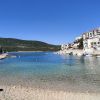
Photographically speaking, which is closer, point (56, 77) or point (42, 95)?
point (42, 95)

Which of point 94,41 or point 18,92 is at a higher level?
point 94,41

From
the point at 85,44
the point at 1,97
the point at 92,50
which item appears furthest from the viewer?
the point at 85,44

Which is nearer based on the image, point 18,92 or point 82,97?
point 82,97

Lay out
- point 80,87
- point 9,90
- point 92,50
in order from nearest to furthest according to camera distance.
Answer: point 9,90
point 80,87
point 92,50

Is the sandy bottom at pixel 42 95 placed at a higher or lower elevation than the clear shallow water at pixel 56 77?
lower

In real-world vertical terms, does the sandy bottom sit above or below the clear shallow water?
below

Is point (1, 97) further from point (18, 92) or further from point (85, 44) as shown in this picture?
point (85, 44)

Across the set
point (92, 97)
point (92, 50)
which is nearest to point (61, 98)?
point (92, 97)

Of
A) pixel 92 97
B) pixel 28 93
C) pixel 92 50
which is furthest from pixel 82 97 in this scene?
pixel 92 50

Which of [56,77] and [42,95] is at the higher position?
[56,77]

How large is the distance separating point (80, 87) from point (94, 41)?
401 feet

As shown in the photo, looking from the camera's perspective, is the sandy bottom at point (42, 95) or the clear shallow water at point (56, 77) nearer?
→ the sandy bottom at point (42, 95)

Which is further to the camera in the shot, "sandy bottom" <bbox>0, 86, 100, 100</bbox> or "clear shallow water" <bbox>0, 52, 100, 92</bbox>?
"clear shallow water" <bbox>0, 52, 100, 92</bbox>

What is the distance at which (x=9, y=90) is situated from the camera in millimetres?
24688
